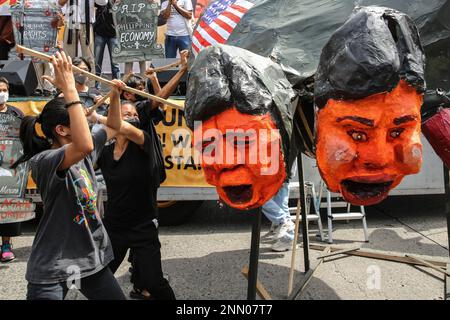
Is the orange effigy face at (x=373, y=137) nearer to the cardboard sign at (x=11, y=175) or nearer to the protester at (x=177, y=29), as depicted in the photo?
the cardboard sign at (x=11, y=175)

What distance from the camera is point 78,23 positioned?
23.9 feet

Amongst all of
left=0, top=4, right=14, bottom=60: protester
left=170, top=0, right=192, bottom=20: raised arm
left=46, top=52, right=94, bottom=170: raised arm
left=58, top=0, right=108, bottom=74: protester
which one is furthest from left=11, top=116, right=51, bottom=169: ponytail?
left=0, top=4, right=14, bottom=60: protester

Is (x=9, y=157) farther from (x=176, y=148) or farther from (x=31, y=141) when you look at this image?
(x=31, y=141)

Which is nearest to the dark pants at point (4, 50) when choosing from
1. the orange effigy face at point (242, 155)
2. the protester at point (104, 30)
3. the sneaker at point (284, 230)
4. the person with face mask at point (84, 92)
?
the protester at point (104, 30)

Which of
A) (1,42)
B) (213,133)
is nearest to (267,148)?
(213,133)

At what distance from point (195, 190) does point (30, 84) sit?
290cm

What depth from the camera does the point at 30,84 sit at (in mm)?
6555

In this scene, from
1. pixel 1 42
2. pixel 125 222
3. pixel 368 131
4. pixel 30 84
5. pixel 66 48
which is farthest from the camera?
pixel 1 42

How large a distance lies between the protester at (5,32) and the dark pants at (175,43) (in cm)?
280

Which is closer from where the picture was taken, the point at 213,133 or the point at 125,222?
the point at 213,133

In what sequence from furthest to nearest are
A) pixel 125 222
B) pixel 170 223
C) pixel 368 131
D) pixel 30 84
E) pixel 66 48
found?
pixel 66 48 < pixel 30 84 < pixel 170 223 < pixel 125 222 < pixel 368 131

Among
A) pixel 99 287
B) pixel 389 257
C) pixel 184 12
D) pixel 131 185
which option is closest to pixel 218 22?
pixel 131 185

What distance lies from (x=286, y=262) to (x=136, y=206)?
2.08m

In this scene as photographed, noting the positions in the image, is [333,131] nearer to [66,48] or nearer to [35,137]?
[35,137]
